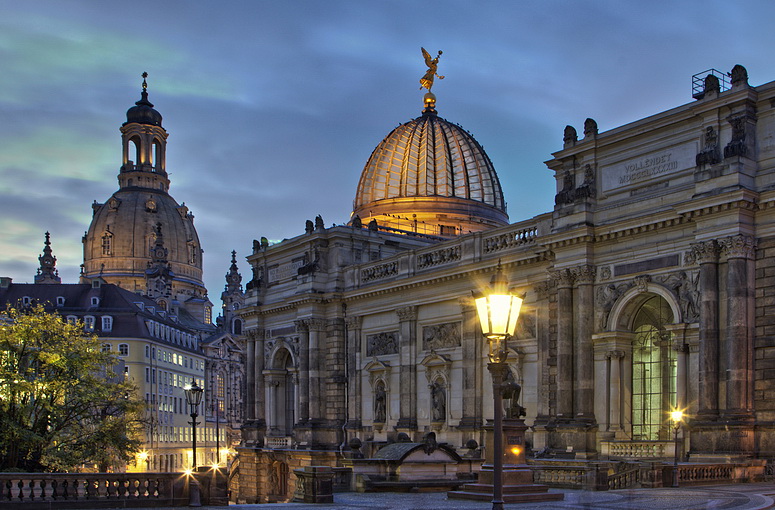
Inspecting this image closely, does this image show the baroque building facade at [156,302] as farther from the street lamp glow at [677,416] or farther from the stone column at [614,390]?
the street lamp glow at [677,416]

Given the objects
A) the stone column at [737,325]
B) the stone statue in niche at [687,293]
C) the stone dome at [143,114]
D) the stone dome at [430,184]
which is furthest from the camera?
the stone dome at [143,114]

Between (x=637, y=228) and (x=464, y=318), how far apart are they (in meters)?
13.3

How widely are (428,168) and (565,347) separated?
36.8 metres

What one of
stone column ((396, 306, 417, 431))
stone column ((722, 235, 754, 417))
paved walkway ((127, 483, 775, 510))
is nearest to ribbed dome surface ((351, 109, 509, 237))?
stone column ((396, 306, 417, 431))

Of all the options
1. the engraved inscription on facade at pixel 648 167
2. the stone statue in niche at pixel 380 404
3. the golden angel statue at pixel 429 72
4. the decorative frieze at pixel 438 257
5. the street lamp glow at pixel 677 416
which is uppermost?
the golden angel statue at pixel 429 72

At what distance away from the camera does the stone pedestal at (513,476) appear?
2728cm

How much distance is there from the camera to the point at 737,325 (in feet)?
124

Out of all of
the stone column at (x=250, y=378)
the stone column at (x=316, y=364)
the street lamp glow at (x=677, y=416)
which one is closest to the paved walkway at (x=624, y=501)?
the street lamp glow at (x=677, y=416)

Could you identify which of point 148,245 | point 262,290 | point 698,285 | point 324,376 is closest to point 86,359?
point 324,376

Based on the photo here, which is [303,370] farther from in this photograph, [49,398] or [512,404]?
[512,404]

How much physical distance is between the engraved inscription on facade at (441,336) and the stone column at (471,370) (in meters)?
1.23

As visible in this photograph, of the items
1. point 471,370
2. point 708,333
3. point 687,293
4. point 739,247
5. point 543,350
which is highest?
point 739,247

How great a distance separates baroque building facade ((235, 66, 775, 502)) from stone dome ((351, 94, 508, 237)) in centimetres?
1222

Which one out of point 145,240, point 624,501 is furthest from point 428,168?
point 145,240
